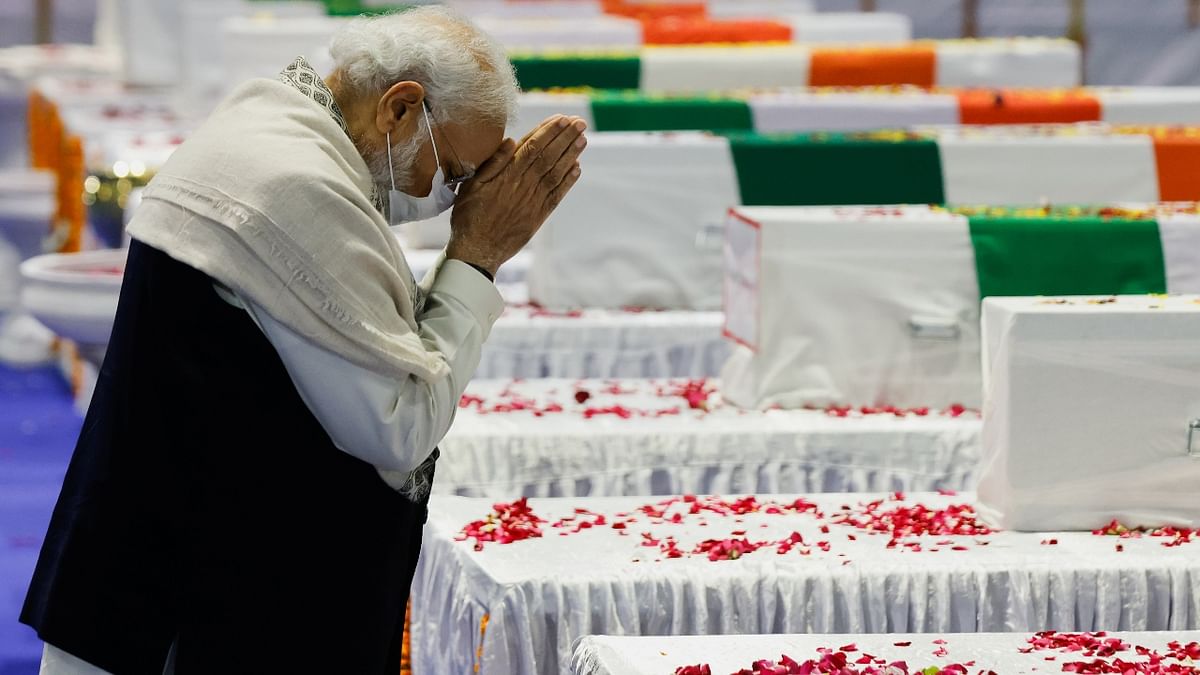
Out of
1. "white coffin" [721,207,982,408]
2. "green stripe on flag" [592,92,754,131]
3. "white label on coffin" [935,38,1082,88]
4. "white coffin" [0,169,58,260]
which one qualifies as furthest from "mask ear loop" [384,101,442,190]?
"white coffin" [0,169,58,260]

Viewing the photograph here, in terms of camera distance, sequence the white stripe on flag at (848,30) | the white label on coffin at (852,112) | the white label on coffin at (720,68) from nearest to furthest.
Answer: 1. the white label on coffin at (852,112)
2. the white label on coffin at (720,68)
3. the white stripe on flag at (848,30)

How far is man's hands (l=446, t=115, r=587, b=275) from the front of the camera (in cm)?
182

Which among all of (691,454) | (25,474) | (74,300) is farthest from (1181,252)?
(25,474)

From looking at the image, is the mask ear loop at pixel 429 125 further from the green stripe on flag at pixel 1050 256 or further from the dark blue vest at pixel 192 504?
the green stripe on flag at pixel 1050 256

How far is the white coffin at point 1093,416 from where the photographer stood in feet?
8.46

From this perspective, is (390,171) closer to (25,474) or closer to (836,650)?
(836,650)

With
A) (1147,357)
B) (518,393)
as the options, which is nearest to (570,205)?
(518,393)

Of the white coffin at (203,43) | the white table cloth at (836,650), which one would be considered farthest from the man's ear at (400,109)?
the white coffin at (203,43)

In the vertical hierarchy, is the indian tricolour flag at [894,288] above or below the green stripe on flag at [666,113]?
below

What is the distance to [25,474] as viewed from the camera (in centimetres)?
516

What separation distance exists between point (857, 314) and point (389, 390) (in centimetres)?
194

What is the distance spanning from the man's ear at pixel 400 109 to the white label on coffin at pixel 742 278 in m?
1.75

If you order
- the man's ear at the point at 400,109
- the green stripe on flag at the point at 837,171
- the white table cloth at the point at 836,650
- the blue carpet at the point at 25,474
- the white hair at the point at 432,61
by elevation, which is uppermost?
the white hair at the point at 432,61

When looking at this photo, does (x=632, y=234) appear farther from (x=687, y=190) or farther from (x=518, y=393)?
(x=518, y=393)
